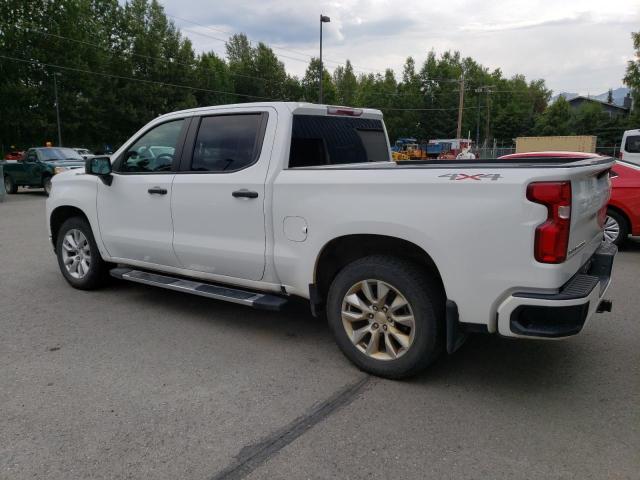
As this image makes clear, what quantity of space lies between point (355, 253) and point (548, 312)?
1.43m

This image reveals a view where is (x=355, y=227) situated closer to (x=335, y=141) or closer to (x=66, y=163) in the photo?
(x=335, y=141)

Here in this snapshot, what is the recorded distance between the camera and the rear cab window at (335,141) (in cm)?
429

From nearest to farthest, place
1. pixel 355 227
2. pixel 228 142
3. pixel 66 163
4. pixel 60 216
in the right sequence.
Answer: pixel 355 227 < pixel 228 142 < pixel 60 216 < pixel 66 163

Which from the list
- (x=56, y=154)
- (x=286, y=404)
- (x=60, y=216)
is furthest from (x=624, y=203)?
(x=56, y=154)

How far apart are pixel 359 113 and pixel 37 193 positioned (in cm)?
1907

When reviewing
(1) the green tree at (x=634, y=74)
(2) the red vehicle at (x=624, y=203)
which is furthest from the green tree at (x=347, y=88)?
(2) the red vehicle at (x=624, y=203)

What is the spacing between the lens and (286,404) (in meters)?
3.35

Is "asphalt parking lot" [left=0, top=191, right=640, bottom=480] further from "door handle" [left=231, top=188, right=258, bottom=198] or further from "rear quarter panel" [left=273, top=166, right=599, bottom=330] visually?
"door handle" [left=231, top=188, right=258, bottom=198]

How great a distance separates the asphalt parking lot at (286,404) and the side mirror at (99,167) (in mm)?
1378

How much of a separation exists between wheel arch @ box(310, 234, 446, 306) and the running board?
34cm

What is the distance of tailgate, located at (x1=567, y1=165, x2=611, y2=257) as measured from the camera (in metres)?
3.03

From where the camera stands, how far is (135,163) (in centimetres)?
516

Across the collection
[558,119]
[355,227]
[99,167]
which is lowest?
[355,227]

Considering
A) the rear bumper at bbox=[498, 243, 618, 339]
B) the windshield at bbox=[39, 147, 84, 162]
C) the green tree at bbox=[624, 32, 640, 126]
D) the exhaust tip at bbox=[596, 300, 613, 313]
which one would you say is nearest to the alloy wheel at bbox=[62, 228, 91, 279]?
the rear bumper at bbox=[498, 243, 618, 339]
